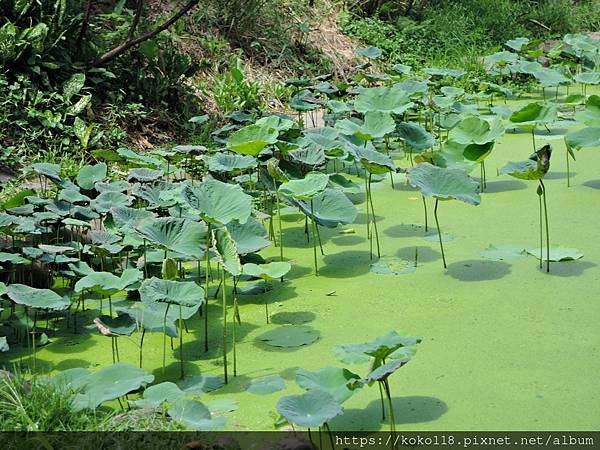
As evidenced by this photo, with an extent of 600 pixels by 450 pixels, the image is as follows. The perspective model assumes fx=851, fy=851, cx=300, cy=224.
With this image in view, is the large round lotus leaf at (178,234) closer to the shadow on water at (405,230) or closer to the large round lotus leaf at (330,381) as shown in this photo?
the large round lotus leaf at (330,381)

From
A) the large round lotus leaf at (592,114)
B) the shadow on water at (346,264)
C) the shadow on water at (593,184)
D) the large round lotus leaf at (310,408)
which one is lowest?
the shadow on water at (346,264)

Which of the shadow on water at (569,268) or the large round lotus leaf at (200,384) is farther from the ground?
the shadow on water at (569,268)

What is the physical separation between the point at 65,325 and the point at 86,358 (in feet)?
1.04

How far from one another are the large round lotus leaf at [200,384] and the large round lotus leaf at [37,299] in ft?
1.62

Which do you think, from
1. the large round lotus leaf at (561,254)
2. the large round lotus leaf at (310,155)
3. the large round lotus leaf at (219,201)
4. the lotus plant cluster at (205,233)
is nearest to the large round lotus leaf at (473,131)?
the lotus plant cluster at (205,233)

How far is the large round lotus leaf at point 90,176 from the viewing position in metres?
3.75

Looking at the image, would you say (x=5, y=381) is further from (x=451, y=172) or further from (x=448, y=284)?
(x=451, y=172)

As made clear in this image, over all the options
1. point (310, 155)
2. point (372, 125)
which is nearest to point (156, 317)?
point (310, 155)

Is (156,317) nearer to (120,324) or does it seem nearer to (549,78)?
(120,324)

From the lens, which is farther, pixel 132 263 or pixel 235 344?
pixel 132 263

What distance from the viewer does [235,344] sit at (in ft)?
9.50

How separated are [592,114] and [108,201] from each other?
2535 millimetres

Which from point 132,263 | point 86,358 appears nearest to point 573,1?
point 132,263

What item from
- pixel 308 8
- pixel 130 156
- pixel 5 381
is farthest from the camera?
pixel 308 8
